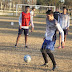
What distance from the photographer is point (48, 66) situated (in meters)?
7.50

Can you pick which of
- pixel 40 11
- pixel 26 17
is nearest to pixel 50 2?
pixel 40 11

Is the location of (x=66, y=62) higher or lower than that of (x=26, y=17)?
lower

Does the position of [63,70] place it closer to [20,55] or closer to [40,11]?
[20,55]

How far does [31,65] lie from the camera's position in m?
7.56

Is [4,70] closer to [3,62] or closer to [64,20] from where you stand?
[3,62]

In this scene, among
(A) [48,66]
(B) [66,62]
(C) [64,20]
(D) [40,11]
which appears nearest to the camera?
(A) [48,66]

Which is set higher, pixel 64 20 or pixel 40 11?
pixel 64 20

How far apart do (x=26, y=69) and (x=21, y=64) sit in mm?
634

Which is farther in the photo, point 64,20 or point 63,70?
point 64,20

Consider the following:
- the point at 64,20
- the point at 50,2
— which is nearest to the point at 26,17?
the point at 64,20

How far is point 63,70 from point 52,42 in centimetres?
96

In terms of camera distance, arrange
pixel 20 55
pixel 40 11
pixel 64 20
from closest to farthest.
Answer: pixel 20 55 < pixel 64 20 < pixel 40 11

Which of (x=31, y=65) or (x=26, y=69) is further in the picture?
(x=31, y=65)

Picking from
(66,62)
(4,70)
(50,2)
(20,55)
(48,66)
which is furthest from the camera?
(50,2)
